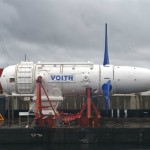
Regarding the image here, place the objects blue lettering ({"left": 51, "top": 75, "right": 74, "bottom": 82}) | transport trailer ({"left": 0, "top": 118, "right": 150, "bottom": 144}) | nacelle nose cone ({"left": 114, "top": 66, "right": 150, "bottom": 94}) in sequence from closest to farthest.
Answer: nacelle nose cone ({"left": 114, "top": 66, "right": 150, "bottom": 94}) → transport trailer ({"left": 0, "top": 118, "right": 150, "bottom": 144}) → blue lettering ({"left": 51, "top": 75, "right": 74, "bottom": 82})

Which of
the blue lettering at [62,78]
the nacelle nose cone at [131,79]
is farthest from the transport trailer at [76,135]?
the blue lettering at [62,78]

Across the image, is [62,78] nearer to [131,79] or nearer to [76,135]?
[76,135]

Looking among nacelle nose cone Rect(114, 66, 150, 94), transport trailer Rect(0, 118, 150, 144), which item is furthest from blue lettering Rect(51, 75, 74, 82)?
transport trailer Rect(0, 118, 150, 144)

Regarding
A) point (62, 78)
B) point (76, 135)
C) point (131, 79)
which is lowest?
point (76, 135)

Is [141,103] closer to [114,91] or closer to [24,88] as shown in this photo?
[114,91]

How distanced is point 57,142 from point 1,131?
457 cm

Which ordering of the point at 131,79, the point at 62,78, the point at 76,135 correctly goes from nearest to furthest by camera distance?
the point at 131,79 → the point at 76,135 → the point at 62,78

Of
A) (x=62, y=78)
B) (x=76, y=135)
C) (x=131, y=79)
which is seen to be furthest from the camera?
(x=62, y=78)

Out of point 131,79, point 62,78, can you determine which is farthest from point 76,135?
point 131,79

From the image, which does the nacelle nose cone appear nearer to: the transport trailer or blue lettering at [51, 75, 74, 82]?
the transport trailer

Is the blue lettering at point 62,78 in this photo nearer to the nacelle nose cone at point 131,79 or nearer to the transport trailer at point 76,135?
the nacelle nose cone at point 131,79

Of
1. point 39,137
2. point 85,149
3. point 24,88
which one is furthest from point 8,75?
point 85,149

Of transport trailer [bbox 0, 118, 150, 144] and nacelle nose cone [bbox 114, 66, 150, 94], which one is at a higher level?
nacelle nose cone [bbox 114, 66, 150, 94]

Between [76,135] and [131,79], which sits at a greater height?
[131,79]
